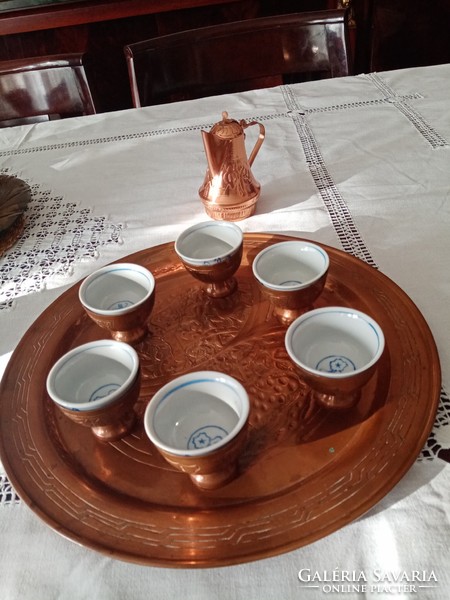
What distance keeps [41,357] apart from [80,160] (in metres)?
0.42

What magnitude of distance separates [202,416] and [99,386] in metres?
0.09

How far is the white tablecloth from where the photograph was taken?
29cm

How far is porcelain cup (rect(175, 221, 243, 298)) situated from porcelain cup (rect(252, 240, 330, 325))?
0.09 feet

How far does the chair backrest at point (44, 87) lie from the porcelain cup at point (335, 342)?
754 millimetres

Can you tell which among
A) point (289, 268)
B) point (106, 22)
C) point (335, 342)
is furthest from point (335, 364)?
point (106, 22)

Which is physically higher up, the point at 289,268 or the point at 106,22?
the point at 106,22

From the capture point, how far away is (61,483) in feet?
1.14

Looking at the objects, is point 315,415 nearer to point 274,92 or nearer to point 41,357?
point 41,357

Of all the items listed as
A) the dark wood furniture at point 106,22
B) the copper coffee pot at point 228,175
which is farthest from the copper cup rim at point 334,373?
the dark wood furniture at point 106,22

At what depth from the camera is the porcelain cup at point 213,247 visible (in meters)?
0.47

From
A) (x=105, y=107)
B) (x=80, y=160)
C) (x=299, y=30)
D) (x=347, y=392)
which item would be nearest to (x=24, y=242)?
(x=80, y=160)

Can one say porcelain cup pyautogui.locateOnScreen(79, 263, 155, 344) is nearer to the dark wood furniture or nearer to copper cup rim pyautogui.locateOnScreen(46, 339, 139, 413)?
copper cup rim pyautogui.locateOnScreen(46, 339, 139, 413)

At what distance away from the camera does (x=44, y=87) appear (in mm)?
938

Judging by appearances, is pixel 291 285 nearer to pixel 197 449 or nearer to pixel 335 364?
pixel 335 364
